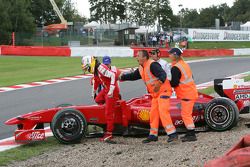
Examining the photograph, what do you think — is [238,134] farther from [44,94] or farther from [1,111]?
[44,94]

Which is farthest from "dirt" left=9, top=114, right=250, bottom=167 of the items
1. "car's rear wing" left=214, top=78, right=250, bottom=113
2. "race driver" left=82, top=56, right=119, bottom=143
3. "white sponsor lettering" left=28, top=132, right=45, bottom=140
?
"car's rear wing" left=214, top=78, right=250, bottom=113

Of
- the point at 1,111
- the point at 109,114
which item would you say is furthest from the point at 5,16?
the point at 109,114

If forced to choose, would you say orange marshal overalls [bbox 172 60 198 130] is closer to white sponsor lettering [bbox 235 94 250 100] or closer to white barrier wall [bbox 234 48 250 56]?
white sponsor lettering [bbox 235 94 250 100]

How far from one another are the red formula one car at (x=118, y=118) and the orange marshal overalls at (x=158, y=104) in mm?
515

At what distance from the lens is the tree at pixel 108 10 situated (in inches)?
4722

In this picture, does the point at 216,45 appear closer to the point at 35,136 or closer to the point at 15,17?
the point at 15,17

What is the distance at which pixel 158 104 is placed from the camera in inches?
304

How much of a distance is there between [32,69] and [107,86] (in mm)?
17007

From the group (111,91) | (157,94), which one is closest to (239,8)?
(111,91)

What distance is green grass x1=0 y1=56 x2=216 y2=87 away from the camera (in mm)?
19984

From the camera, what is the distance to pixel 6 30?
55.9 meters

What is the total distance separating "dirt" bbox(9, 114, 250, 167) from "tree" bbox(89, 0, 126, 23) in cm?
11346

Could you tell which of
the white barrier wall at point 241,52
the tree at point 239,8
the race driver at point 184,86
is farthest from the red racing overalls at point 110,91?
the tree at point 239,8

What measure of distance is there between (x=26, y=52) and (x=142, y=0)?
295 feet
